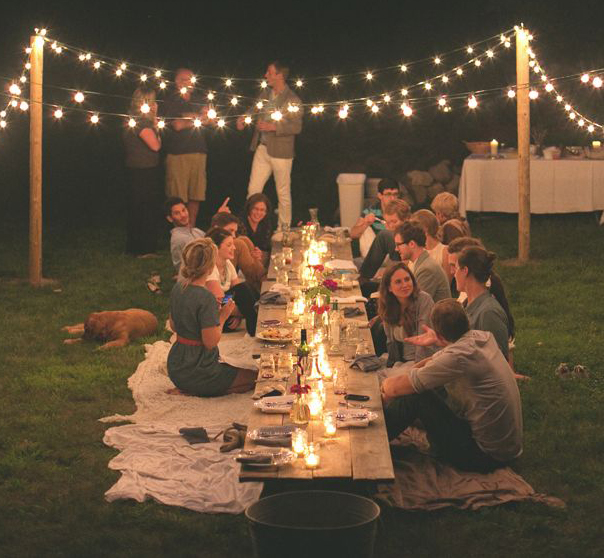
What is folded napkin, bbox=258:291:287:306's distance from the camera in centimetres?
769

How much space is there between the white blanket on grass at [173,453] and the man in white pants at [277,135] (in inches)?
200

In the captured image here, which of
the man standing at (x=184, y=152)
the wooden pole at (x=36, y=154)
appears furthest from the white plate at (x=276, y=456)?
the man standing at (x=184, y=152)

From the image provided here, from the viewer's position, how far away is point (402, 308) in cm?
650

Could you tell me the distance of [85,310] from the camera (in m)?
9.80

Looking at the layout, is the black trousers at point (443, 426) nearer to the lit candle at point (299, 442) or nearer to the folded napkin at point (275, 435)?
the folded napkin at point (275, 435)

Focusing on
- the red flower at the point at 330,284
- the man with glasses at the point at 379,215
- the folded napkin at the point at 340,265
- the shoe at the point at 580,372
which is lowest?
the shoe at the point at 580,372

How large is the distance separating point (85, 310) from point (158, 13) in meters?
7.23

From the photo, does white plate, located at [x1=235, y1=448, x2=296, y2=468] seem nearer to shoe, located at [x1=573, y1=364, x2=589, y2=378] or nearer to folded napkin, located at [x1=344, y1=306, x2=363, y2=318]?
folded napkin, located at [x1=344, y1=306, x2=363, y2=318]

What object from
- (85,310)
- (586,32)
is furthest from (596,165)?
(85,310)

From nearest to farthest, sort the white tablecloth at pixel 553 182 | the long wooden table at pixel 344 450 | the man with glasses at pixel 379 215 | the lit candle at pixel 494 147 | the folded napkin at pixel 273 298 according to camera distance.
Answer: the long wooden table at pixel 344 450 < the folded napkin at pixel 273 298 < the man with glasses at pixel 379 215 < the white tablecloth at pixel 553 182 < the lit candle at pixel 494 147

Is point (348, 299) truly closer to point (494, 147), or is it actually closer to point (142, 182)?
point (142, 182)

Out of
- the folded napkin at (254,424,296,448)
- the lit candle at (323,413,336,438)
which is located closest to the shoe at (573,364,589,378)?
the lit candle at (323,413,336,438)

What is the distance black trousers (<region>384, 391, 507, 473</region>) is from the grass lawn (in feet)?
1.12

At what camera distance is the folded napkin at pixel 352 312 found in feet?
23.6
